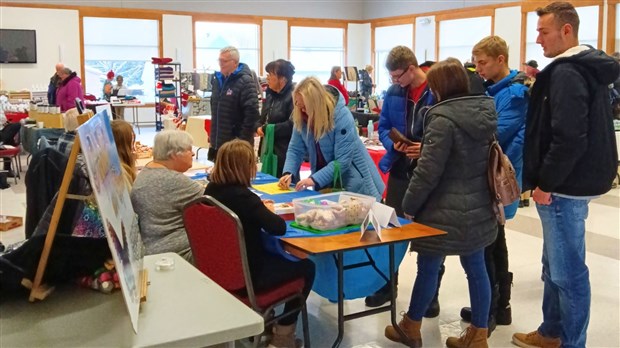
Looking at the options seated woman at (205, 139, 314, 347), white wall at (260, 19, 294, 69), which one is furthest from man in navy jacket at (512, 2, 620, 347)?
white wall at (260, 19, 294, 69)

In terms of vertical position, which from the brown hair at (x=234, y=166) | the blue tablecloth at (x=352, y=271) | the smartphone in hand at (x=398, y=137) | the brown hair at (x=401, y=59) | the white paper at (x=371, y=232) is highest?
the brown hair at (x=401, y=59)

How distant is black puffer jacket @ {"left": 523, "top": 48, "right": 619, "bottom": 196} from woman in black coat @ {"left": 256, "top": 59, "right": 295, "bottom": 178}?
201 centimetres

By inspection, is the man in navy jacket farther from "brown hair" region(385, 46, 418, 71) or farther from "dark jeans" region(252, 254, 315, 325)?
"dark jeans" region(252, 254, 315, 325)

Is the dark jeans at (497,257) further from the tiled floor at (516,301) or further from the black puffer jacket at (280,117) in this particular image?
the black puffer jacket at (280,117)

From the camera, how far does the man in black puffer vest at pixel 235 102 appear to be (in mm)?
4875

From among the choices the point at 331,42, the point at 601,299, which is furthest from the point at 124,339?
the point at 331,42

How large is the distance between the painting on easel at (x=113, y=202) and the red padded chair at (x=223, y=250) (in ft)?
3.12

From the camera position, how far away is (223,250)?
257 cm

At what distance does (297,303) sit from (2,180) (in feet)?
19.7

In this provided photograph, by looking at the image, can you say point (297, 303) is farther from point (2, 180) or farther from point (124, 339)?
point (2, 180)

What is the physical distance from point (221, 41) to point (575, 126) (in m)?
14.3

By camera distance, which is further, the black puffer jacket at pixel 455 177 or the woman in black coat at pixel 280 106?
the woman in black coat at pixel 280 106

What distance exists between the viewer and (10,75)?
44.5 feet

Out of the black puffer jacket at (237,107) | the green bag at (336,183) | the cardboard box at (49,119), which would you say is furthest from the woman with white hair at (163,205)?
the cardboard box at (49,119)
